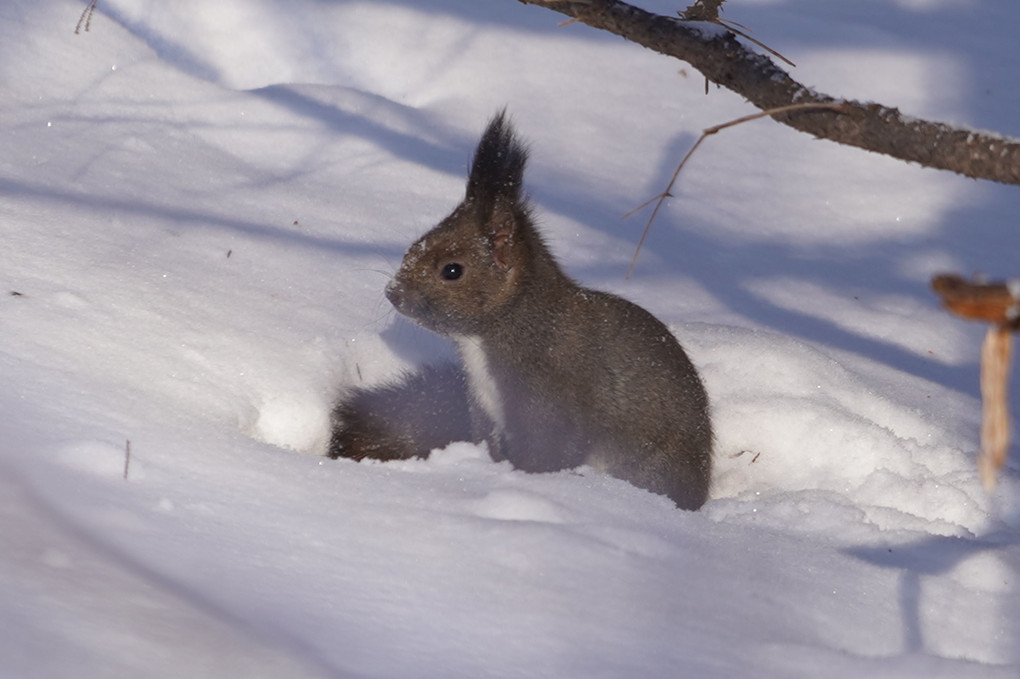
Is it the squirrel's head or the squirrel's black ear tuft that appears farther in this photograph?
the squirrel's head

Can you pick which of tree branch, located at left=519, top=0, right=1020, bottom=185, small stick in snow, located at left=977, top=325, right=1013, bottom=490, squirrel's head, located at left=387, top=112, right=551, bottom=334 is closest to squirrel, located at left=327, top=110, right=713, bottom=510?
squirrel's head, located at left=387, top=112, right=551, bottom=334

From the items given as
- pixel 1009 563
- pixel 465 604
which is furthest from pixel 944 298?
pixel 1009 563

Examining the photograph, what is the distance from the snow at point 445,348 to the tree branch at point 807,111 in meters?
0.90

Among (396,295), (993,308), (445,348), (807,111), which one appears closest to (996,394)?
(993,308)

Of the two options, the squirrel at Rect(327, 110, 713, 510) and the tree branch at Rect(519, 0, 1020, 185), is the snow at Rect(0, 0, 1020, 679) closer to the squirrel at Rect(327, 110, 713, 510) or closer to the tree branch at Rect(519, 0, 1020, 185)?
the squirrel at Rect(327, 110, 713, 510)

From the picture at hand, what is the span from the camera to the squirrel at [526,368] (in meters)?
3.12

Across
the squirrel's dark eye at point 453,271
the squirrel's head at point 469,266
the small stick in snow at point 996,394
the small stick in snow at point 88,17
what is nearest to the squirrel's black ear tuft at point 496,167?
the squirrel's head at point 469,266

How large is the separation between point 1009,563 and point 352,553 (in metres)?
1.62

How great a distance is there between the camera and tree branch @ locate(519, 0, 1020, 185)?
80.0 inches

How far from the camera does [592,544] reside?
2.16m

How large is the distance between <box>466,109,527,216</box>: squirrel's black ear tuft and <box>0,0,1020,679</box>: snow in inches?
25.0

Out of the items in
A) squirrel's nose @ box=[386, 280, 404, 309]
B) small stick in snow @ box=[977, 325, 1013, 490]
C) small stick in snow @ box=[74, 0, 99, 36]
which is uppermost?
small stick in snow @ box=[977, 325, 1013, 490]

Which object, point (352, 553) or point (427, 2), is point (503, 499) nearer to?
point (352, 553)

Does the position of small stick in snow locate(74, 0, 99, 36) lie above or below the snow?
above
